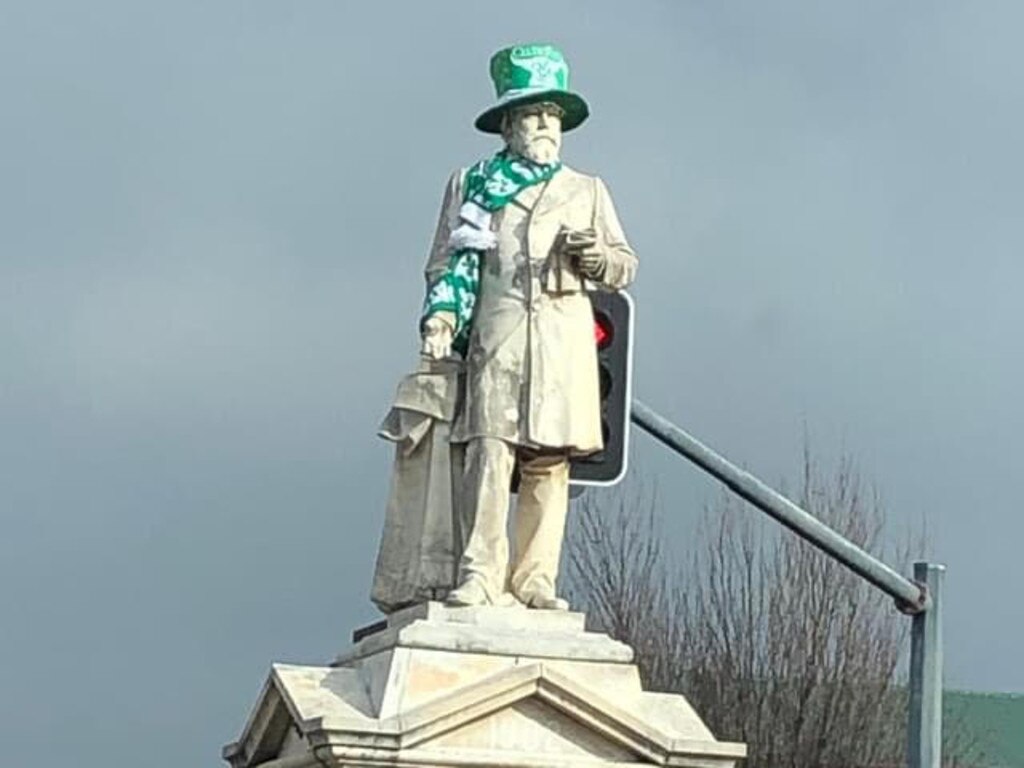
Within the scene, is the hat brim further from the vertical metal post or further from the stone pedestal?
the vertical metal post

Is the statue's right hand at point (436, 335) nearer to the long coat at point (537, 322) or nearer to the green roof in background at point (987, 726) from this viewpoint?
the long coat at point (537, 322)

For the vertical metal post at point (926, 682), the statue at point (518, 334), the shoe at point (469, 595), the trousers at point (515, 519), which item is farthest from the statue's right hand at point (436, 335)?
the vertical metal post at point (926, 682)

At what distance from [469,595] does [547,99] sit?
6.61 feet

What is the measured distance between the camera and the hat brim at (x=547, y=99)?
11812mm

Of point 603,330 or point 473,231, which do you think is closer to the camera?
Answer: point 473,231

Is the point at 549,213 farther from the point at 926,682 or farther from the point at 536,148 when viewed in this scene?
the point at 926,682

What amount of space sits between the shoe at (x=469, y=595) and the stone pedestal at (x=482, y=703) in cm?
5

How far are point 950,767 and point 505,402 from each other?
84.9ft

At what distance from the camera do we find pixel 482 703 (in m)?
11.0

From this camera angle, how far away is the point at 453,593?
1138 cm

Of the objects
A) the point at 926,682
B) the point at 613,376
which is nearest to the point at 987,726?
the point at 926,682

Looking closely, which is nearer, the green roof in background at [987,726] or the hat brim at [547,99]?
the hat brim at [547,99]

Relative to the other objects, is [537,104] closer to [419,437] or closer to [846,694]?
[419,437]

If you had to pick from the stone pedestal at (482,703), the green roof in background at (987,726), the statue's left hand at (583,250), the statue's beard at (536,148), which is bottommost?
the stone pedestal at (482,703)
